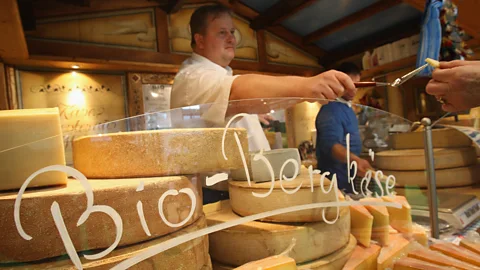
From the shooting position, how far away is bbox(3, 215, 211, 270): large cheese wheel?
1.25ft

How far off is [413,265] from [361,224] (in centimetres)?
14

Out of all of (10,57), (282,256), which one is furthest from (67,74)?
(282,256)

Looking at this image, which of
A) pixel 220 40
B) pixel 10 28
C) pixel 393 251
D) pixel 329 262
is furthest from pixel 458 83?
pixel 10 28

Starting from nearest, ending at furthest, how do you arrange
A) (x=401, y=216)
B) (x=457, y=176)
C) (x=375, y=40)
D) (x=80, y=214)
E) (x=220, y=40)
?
(x=80, y=214) → (x=401, y=216) → (x=220, y=40) → (x=457, y=176) → (x=375, y=40)

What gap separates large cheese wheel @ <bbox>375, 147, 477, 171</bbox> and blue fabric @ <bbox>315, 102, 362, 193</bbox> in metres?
0.12

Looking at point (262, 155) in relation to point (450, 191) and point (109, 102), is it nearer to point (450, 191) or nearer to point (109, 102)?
point (450, 191)

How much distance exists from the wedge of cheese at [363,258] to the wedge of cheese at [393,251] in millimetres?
14

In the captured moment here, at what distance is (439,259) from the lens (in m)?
0.65

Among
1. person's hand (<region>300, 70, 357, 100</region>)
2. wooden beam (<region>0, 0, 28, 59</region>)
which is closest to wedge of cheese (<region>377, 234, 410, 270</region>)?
person's hand (<region>300, 70, 357, 100</region>)

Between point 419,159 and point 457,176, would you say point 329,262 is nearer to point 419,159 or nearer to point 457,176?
point 419,159

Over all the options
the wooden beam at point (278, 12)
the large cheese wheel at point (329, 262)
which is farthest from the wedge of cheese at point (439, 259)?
the wooden beam at point (278, 12)

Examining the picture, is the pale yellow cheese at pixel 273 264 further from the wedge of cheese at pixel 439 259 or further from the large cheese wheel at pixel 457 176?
the large cheese wheel at pixel 457 176

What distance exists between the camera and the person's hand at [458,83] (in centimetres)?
74

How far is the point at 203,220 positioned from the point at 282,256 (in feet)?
0.54
